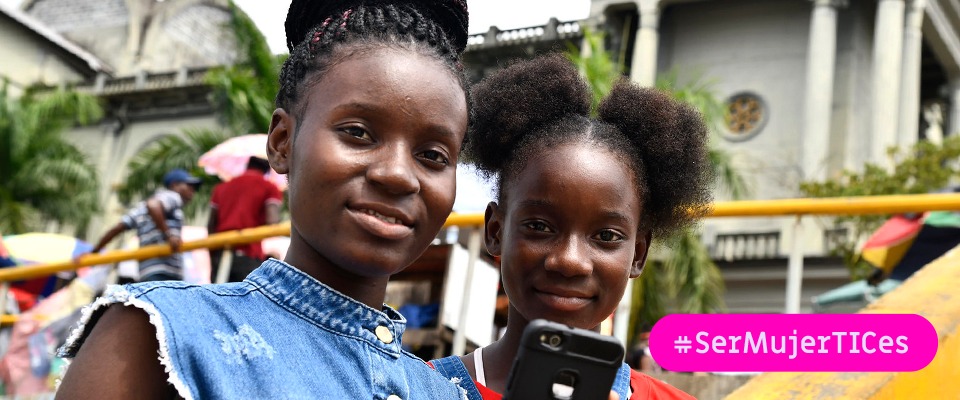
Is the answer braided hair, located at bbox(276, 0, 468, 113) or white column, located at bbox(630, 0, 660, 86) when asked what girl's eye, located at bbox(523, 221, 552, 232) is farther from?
white column, located at bbox(630, 0, 660, 86)

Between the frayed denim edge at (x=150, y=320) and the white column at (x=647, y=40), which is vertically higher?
the white column at (x=647, y=40)

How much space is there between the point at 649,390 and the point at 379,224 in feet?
3.31

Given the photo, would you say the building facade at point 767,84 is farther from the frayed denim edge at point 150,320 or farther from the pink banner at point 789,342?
the frayed denim edge at point 150,320

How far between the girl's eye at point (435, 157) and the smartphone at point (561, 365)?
54 cm

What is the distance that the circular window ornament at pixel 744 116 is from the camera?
24938mm

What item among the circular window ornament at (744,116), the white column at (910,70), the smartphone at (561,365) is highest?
the white column at (910,70)

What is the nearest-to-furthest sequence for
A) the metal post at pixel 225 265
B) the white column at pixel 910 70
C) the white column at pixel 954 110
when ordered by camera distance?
the metal post at pixel 225 265, the white column at pixel 910 70, the white column at pixel 954 110

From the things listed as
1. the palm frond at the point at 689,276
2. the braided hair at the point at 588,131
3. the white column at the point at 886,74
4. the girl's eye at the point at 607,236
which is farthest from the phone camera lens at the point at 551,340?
the white column at the point at 886,74

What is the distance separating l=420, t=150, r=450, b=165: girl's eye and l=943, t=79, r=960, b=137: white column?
27.0 meters

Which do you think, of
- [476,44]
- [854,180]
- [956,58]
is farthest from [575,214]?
[956,58]

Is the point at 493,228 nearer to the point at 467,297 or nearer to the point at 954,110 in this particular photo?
the point at 467,297

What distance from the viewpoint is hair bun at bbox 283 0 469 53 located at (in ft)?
6.15

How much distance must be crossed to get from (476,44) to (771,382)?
2296 centimetres

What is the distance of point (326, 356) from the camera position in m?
1.62
